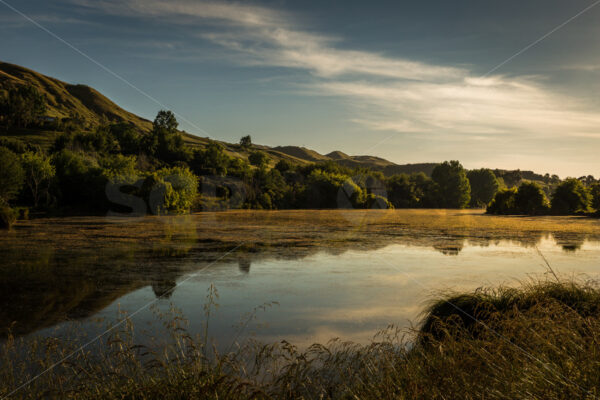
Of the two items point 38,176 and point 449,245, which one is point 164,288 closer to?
point 449,245

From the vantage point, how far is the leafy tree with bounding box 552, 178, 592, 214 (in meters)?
55.9

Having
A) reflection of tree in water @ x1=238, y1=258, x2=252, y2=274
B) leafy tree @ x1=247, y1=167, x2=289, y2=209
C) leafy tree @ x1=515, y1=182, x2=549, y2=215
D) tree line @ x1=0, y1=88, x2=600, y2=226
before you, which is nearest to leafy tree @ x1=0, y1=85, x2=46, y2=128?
tree line @ x1=0, y1=88, x2=600, y2=226

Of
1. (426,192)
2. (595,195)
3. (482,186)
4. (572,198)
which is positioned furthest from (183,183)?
(482,186)

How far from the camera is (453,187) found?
307 ft

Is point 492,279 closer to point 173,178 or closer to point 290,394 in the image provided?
point 290,394

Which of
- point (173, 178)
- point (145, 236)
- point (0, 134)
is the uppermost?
point (0, 134)

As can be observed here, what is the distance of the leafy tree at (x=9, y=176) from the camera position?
39625mm

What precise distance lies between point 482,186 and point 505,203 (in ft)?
170

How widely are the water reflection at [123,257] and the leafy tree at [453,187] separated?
70.1m

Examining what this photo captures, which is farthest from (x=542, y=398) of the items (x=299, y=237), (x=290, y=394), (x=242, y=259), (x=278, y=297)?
(x=299, y=237)

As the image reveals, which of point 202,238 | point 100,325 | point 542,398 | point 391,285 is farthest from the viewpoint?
point 202,238

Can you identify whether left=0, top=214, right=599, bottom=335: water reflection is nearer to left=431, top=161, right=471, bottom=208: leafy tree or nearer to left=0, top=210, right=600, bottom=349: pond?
left=0, top=210, right=600, bottom=349: pond

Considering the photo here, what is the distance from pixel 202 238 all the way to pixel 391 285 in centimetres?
1460

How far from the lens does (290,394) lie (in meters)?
4.79
